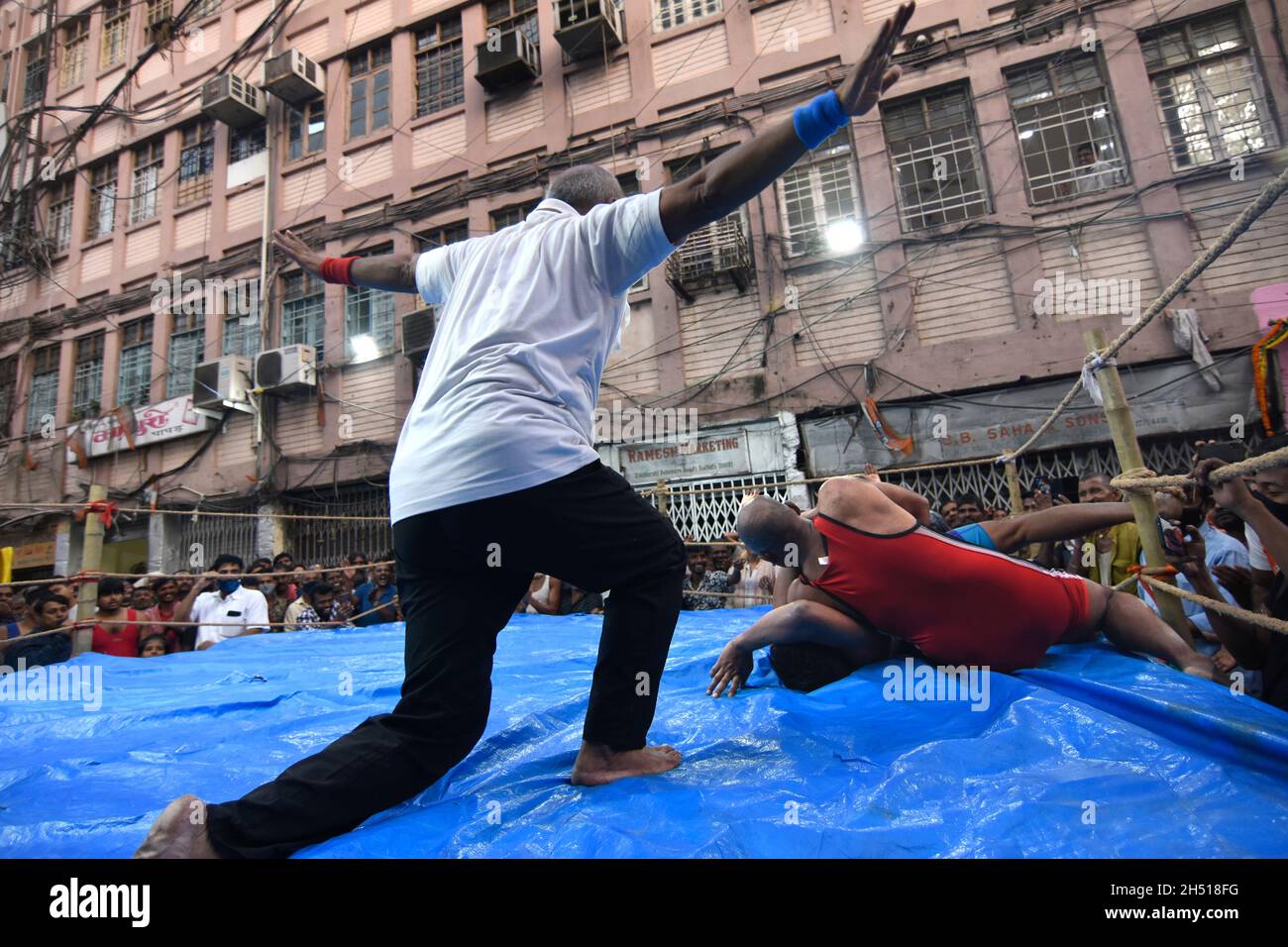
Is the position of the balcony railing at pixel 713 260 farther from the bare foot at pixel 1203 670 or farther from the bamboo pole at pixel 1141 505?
the bare foot at pixel 1203 670

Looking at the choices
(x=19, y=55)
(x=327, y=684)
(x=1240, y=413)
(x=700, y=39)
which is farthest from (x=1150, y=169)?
(x=19, y=55)

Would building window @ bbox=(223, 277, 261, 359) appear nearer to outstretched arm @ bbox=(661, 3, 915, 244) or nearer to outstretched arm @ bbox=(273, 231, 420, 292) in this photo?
outstretched arm @ bbox=(273, 231, 420, 292)

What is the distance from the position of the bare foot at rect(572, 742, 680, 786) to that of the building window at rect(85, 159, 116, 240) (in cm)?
1716

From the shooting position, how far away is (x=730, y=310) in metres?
9.20

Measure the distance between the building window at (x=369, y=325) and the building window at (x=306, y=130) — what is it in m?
2.78

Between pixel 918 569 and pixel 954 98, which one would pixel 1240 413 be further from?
pixel 918 569

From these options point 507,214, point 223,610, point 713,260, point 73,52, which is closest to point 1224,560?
point 713,260

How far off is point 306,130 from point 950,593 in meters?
14.1

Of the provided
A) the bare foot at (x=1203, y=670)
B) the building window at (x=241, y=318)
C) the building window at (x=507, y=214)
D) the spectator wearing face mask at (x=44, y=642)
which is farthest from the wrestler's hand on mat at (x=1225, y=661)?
the building window at (x=241, y=318)

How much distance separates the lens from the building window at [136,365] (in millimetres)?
12453

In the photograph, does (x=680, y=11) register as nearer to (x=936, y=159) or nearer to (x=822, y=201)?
(x=822, y=201)
